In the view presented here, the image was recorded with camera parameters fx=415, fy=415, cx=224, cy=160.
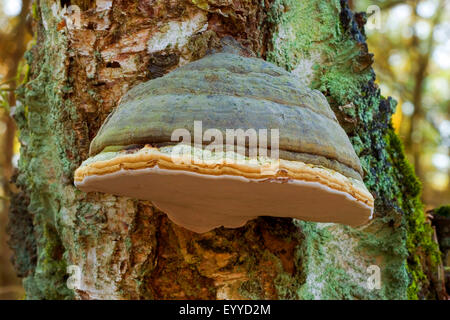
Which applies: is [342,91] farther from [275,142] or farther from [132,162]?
[132,162]

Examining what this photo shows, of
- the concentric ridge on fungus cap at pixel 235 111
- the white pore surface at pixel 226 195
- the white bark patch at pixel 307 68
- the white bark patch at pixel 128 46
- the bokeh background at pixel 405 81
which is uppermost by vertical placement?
the bokeh background at pixel 405 81

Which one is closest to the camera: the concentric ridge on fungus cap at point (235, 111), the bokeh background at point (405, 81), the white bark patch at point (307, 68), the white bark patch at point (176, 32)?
the concentric ridge on fungus cap at point (235, 111)

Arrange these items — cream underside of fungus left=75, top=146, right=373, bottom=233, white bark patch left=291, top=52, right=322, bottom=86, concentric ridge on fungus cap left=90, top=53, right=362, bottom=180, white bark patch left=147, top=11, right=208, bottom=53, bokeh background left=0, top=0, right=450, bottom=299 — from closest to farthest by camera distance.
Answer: cream underside of fungus left=75, top=146, right=373, bottom=233
concentric ridge on fungus cap left=90, top=53, right=362, bottom=180
white bark patch left=147, top=11, right=208, bottom=53
white bark patch left=291, top=52, right=322, bottom=86
bokeh background left=0, top=0, right=450, bottom=299

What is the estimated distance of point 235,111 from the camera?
1137 millimetres

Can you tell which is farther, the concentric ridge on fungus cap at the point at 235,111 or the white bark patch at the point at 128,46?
the white bark patch at the point at 128,46

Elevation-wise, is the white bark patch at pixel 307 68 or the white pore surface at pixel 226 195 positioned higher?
the white bark patch at pixel 307 68

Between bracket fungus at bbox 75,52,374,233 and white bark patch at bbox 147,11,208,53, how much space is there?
0.38 m

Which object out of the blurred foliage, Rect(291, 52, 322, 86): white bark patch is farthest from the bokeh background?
Rect(291, 52, 322, 86): white bark patch

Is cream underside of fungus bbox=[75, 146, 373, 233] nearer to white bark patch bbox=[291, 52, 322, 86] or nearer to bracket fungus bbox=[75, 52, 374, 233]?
bracket fungus bbox=[75, 52, 374, 233]

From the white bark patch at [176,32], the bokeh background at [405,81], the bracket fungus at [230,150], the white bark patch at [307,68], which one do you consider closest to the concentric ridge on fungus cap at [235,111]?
the bracket fungus at [230,150]

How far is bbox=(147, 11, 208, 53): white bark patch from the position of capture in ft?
5.71

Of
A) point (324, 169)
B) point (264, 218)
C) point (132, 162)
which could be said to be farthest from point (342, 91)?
point (132, 162)

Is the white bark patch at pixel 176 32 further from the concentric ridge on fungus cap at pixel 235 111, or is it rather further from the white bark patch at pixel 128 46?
the concentric ridge on fungus cap at pixel 235 111

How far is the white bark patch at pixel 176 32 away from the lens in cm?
174
